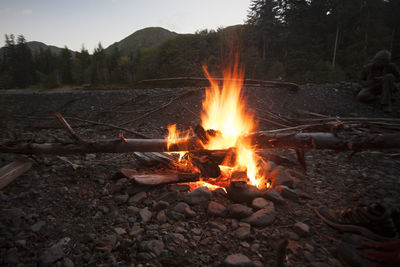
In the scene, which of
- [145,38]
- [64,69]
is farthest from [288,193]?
[145,38]

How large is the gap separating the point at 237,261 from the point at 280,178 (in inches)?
63.9

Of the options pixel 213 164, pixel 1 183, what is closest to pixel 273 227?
pixel 213 164

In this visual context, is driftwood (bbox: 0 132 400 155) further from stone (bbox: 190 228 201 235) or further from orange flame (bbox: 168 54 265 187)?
stone (bbox: 190 228 201 235)

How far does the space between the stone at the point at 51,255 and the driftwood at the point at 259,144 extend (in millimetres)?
1534

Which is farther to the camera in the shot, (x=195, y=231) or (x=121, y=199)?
(x=121, y=199)

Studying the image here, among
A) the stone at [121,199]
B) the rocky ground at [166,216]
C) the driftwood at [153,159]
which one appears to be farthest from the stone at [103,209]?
the driftwood at [153,159]

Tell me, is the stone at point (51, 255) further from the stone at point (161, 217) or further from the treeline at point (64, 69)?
the treeline at point (64, 69)

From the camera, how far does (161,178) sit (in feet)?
9.52

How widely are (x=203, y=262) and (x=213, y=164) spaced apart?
1425mm

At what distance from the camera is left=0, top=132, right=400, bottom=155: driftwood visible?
2541mm

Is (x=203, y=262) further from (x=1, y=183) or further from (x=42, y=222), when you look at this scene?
(x=1, y=183)

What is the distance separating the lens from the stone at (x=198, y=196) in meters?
2.55

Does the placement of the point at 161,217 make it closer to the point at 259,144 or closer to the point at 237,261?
the point at 237,261

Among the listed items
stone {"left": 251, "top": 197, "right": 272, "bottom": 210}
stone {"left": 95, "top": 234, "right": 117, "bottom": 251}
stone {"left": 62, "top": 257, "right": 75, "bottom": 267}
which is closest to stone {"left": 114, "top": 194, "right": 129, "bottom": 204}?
stone {"left": 95, "top": 234, "right": 117, "bottom": 251}
